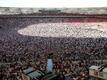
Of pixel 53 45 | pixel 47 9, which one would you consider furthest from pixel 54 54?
pixel 47 9

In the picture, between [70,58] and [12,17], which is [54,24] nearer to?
[12,17]

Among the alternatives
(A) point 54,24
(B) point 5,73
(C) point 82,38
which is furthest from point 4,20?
(B) point 5,73

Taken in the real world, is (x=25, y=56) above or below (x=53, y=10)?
below

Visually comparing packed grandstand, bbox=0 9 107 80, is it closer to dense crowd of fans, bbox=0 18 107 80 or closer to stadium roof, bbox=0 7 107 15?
dense crowd of fans, bbox=0 18 107 80

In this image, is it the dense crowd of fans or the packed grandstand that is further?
the packed grandstand

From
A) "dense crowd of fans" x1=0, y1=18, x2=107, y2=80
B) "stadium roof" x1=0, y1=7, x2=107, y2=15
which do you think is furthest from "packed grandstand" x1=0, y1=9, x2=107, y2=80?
"stadium roof" x1=0, y1=7, x2=107, y2=15

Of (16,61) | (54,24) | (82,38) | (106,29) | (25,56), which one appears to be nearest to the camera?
(16,61)

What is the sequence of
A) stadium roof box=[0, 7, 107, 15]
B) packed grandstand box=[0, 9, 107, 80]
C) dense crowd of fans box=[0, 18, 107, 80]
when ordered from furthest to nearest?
1. stadium roof box=[0, 7, 107, 15]
2. packed grandstand box=[0, 9, 107, 80]
3. dense crowd of fans box=[0, 18, 107, 80]

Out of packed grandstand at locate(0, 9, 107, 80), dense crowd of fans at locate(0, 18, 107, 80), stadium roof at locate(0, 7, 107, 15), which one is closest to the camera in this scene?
dense crowd of fans at locate(0, 18, 107, 80)
